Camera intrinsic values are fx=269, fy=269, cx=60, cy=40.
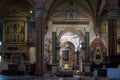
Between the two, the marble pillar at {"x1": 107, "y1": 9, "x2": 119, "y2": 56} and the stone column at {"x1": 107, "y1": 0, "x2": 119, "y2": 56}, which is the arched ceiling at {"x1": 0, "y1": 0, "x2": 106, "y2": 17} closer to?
the stone column at {"x1": 107, "y1": 0, "x2": 119, "y2": 56}

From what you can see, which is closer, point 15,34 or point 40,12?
point 40,12

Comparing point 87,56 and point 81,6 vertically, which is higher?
point 81,6

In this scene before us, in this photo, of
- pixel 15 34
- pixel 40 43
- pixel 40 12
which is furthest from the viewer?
pixel 15 34

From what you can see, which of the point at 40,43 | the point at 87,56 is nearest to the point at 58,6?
the point at 87,56

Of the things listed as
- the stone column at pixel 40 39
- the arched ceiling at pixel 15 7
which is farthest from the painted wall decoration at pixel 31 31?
the stone column at pixel 40 39

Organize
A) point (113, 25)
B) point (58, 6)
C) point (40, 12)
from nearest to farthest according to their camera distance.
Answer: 1. point (113, 25)
2. point (40, 12)
3. point (58, 6)

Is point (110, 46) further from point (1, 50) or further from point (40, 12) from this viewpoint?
point (1, 50)

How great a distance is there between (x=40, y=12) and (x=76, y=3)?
13.5m

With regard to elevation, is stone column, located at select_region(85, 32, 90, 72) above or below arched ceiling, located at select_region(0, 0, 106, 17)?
below

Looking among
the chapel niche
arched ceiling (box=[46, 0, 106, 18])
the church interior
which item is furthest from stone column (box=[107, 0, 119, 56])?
the chapel niche

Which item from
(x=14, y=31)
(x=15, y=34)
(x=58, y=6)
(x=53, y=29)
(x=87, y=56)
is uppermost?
(x=58, y=6)

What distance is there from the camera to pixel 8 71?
1095 inches

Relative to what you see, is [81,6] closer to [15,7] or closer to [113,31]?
[15,7]

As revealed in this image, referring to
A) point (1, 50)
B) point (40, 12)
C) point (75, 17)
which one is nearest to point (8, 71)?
point (1, 50)
